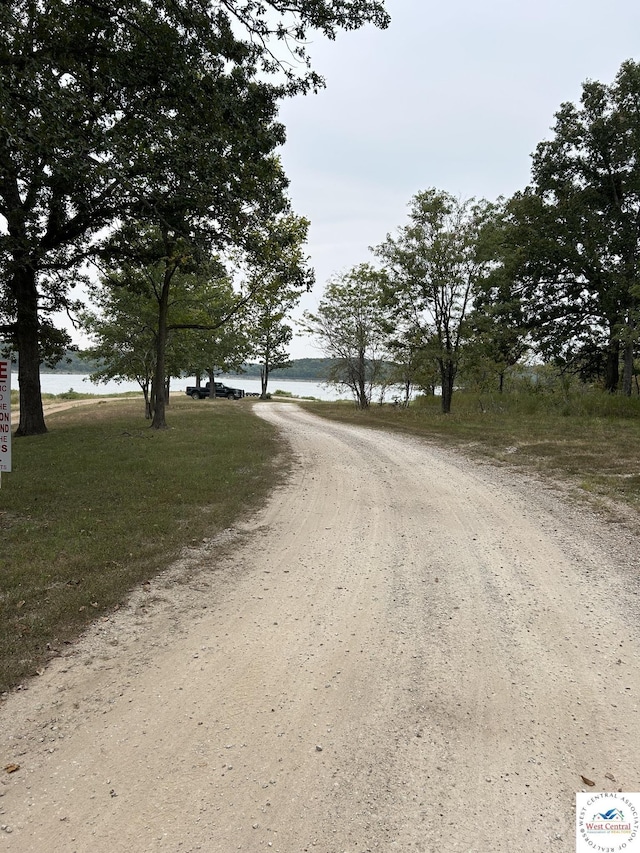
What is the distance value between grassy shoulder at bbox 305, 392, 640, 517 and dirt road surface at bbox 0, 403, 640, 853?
10.7 feet

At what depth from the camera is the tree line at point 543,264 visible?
18297 mm

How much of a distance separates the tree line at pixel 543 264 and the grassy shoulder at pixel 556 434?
6.72 ft

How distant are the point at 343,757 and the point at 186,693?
985 mm

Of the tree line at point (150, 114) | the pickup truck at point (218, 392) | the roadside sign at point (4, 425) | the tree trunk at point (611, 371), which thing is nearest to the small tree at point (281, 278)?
the tree line at point (150, 114)

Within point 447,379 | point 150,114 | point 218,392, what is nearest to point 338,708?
point 150,114

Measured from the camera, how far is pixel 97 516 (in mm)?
5656

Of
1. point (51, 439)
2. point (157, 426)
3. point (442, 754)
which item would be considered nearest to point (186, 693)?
point (442, 754)

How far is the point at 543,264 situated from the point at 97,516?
832 inches

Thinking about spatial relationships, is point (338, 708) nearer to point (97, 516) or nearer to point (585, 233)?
point (97, 516)

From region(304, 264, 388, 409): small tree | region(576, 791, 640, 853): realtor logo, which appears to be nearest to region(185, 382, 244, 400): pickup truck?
region(304, 264, 388, 409): small tree

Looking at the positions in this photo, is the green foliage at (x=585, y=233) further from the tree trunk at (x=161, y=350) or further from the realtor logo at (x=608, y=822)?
the realtor logo at (x=608, y=822)

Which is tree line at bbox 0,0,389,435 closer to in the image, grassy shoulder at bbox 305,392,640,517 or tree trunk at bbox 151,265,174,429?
tree trunk at bbox 151,265,174,429

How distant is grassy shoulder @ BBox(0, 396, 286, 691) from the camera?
3.47m

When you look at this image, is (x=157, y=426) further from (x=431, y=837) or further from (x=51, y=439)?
(x=431, y=837)
